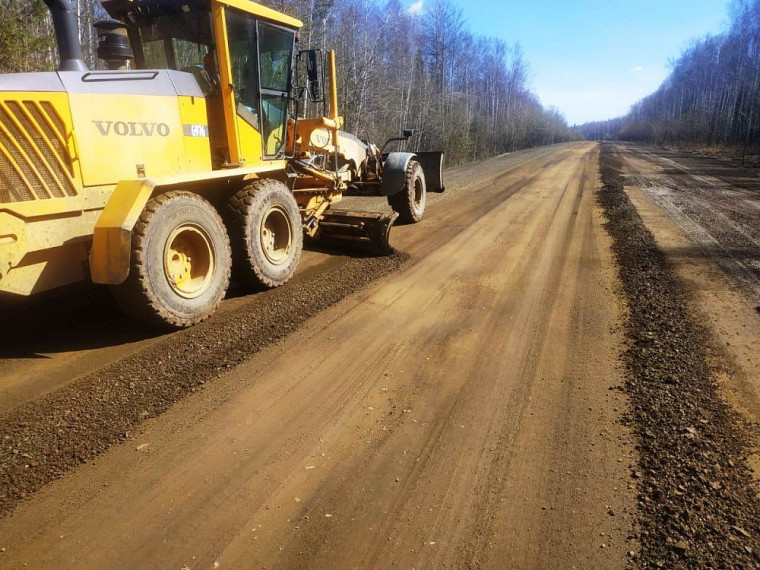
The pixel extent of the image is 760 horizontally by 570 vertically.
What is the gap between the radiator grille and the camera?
3361 mm

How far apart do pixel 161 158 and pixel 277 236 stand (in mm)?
1690

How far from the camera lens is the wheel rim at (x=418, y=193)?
946 centimetres

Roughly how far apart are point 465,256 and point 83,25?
52.2 ft

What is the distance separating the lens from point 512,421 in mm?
2926

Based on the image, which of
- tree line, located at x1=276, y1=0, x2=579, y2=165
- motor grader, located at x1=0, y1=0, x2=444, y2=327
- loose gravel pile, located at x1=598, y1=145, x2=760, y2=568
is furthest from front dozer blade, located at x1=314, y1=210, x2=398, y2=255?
tree line, located at x1=276, y1=0, x2=579, y2=165

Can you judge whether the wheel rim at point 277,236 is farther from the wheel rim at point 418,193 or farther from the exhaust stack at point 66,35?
the wheel rim at point 418,193

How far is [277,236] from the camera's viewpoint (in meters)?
5.75

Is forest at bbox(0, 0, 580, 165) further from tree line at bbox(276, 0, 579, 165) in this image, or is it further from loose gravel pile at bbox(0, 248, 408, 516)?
loose gravel pile at bbox(0, 248, 408, 516)

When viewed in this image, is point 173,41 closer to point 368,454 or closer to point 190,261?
point 190,261

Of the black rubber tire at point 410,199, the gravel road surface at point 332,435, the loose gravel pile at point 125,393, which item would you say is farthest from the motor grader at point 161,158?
the black rubber tire at point 410,199

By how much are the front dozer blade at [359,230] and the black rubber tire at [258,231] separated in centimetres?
142

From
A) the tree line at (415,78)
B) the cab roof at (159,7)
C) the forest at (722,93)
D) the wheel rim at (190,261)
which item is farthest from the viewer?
the forest at (722,93)

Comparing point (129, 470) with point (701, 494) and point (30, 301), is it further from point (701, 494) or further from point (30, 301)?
point (30, 301)

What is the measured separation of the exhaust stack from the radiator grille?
2.93 ft
